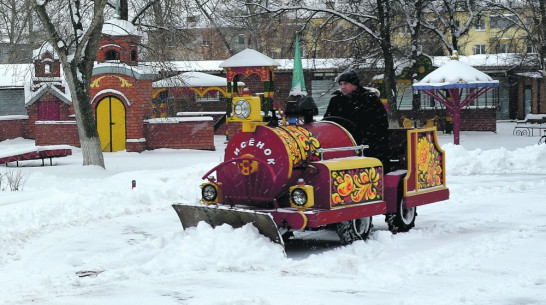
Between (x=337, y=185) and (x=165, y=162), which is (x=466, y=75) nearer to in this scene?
(x=165, y=162)

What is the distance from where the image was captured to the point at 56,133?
116 ft

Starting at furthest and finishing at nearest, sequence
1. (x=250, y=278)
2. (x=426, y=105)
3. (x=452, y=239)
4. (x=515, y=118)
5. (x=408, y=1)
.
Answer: (x=515, y=118)
(x=426, y=105)
(x=408, y=1)
(x=452, y=239)
(x=250, y=278)

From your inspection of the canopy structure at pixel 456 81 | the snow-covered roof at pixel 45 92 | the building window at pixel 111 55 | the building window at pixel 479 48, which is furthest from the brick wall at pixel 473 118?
the building window at pixel 479 48

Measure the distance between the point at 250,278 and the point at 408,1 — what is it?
31701 millimetres

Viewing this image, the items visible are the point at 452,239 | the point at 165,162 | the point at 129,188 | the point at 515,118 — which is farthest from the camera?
the point at 515,118

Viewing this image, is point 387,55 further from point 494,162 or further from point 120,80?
point 494,162

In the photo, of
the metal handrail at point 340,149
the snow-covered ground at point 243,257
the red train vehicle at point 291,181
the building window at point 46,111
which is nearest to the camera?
the snow-covered ground at point 243,257

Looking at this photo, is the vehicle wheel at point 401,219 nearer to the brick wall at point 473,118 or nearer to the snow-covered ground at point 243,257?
the snow-covered ground at point 243,257

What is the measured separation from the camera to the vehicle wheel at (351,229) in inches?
434

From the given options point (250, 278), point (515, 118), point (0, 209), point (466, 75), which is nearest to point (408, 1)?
point (466, 75)

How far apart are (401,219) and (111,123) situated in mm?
23062

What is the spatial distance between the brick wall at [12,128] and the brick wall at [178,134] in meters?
12.2

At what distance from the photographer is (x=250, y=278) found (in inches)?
340

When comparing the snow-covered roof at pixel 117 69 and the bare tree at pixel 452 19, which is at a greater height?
the bare tree at pixel 452 19
